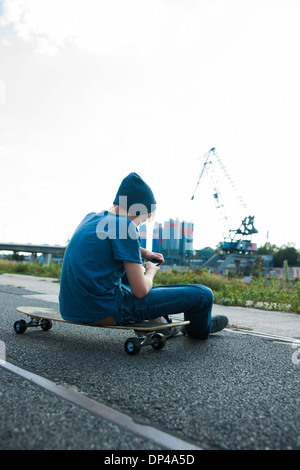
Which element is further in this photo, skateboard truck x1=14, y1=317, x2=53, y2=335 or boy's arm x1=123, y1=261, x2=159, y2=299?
skateboard truck x1=14, y1=317, x2=53, y2=335

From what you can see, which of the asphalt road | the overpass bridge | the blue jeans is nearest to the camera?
the asphalt road

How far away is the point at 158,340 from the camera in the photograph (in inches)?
102

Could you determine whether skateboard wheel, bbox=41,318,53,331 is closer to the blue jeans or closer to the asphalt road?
the asphalt road

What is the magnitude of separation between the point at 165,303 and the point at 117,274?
403 millimetres

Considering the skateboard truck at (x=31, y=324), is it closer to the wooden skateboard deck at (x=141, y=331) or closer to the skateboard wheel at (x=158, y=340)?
the wooden skateboard deck at (x=141, y=331)

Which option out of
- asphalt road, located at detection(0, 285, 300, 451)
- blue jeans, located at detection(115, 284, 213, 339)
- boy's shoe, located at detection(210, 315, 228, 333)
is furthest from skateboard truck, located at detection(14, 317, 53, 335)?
boy's shoe, located at detection(210, 315, 228, 333)

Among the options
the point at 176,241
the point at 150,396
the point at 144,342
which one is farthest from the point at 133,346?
the point at 176,241

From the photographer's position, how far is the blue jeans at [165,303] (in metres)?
2.53

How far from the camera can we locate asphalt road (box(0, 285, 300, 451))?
128 cm

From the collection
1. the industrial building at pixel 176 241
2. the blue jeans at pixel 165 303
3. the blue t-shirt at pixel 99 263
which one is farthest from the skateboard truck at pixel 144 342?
the industrial building at pixel 176 241

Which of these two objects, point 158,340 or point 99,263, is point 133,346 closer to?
point 158,340

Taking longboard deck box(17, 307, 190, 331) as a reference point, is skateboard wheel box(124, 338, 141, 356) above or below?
below

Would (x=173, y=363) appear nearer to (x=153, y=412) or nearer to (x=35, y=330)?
(x=153, y=412)
